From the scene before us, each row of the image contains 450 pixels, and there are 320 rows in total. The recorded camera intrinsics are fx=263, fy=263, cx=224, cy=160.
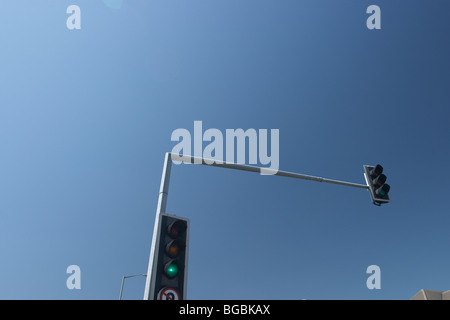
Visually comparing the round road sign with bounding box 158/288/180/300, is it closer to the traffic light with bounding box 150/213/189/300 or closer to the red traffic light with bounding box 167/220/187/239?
the traffic light with bounding box 150/213/189/300

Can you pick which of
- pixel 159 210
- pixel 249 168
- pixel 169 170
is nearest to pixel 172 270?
pixel 159 210

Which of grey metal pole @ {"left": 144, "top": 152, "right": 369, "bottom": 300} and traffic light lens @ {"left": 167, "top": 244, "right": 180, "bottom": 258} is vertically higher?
grey metal pole @ {"left": 144, "top": 152, "right": 369, "bottom": 300}

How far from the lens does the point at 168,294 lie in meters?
3.77

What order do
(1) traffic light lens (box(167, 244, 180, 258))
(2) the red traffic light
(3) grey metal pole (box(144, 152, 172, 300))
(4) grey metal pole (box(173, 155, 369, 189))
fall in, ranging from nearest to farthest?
(3) grey metal pole (box(144, 152, 172, 300))
(1) traffic light lens (box(167, 244, 180, 258))
(2) the red traffic light
(4) grey metal pole (box(173, 155, 369, 189))

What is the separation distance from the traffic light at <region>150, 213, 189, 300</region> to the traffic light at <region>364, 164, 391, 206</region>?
14.2 ft

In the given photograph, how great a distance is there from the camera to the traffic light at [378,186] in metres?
5.94

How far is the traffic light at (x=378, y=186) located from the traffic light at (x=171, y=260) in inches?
170

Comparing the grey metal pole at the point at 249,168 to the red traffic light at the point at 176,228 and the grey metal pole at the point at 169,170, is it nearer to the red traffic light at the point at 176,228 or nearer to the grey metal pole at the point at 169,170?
the grey metal pole at the point at 169,170

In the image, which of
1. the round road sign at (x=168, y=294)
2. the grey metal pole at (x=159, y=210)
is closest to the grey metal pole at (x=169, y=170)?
the grey metal pole at (x=159, y=210)

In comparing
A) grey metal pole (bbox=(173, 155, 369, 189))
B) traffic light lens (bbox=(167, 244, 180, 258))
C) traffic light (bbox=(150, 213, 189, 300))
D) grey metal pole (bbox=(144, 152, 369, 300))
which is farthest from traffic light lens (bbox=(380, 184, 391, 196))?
traffic light lens (bbox=(167, 244, 180, 258))

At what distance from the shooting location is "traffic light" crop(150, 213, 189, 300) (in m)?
3.79

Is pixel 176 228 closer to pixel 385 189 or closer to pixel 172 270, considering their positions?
pixel 172 270
